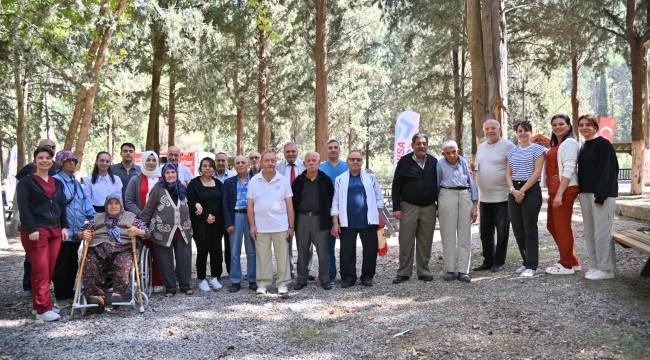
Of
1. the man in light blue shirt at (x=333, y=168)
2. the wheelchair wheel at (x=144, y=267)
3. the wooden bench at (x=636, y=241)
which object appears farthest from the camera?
the man in light blue shirt at (x=333, y=168)

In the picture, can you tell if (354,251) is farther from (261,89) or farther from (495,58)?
(261,89)

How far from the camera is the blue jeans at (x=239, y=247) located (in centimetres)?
684

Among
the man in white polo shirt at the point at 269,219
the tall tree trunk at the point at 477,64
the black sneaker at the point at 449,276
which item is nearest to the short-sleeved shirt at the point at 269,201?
the man in white polo shirt at the point at 269,219

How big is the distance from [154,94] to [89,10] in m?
4.82

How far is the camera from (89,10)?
10477mm

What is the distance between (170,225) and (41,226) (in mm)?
1385

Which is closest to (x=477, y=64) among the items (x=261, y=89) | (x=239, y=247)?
(x=239, y=247)

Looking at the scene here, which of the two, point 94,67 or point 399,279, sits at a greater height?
point 94,67

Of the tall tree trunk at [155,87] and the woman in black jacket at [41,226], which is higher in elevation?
the tall tree trunk at [155,87]

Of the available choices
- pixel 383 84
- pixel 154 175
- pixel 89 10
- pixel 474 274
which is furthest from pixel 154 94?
pixel 383 84

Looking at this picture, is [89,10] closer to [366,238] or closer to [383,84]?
[366,238]

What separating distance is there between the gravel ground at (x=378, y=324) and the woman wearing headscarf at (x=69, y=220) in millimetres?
427

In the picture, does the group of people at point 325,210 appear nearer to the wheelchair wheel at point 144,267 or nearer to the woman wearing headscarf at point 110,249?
the woman wearing headscarf at point 110,249

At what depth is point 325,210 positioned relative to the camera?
670cm
